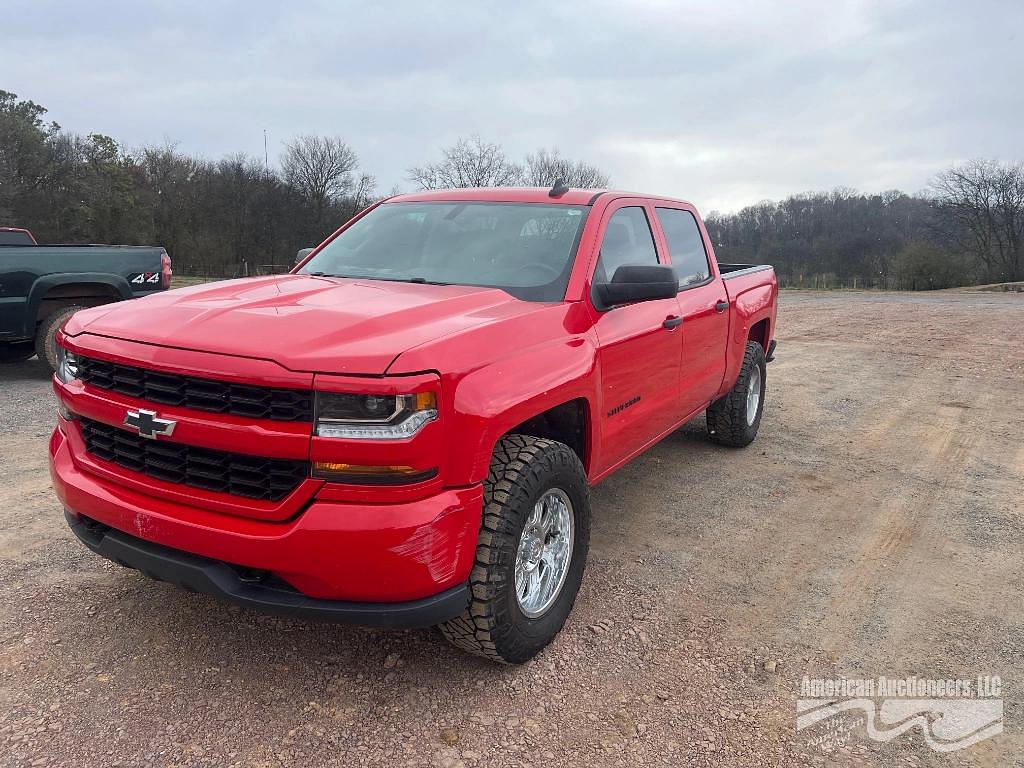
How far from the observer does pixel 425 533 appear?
2.25 meters

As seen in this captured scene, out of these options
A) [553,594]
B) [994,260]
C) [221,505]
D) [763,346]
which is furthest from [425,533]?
[994,260]

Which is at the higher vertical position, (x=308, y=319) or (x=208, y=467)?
(x=308, y=319)

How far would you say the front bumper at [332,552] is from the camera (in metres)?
2.20

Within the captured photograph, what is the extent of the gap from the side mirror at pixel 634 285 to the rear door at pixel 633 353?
0.10 m

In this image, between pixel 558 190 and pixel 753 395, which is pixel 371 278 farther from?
pixel 753 395

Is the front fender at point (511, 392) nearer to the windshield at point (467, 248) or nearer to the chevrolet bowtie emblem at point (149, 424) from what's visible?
the windshield at point (467, 248)

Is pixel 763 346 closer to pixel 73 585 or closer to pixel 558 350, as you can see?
pixel 558 350

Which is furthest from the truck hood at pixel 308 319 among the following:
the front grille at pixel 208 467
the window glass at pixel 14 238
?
the window glass at pixel 14 238

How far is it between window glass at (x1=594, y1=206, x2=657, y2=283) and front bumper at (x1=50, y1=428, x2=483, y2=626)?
1.60m

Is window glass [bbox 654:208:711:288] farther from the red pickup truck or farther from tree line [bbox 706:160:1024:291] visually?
tree line [bbox 706:160:1024:291]

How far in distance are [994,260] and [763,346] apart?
56.2 m

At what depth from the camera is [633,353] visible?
354 cm

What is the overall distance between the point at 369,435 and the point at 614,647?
4.79 ft

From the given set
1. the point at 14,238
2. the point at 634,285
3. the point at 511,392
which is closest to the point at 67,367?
the point at 511,392
